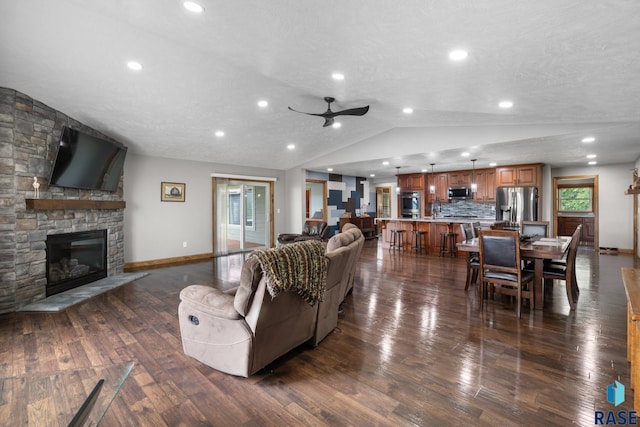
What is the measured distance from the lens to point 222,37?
2.70 metres

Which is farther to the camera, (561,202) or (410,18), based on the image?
(561,202)

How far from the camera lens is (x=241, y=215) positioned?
26.7 feet

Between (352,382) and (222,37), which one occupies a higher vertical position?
(222,37)

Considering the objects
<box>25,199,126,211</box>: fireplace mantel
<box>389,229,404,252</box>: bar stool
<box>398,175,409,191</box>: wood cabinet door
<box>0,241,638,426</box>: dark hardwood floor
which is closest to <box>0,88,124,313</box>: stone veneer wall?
<box>25,199,126,211</box>: fireplace mantel

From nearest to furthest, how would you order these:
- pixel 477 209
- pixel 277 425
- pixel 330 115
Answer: pixel 277 425 → pixel 330 115 → pixel 477 209

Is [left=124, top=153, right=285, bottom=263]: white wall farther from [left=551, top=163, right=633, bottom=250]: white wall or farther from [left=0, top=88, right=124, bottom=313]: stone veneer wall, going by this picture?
[left=551, top=163, right=633, bottom=250]: white wall

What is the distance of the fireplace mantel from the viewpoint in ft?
12.7

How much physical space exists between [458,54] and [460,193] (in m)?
7.10

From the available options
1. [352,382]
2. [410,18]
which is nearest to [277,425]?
[352,382]

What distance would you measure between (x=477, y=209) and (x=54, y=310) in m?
9.82

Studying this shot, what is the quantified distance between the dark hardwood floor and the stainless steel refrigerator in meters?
3.64

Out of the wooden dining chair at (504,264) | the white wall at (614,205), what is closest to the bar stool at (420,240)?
the wooden dining chair at (504,264)

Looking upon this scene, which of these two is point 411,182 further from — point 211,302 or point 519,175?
point 211,302

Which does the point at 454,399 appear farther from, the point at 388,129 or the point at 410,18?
the point at 388,129
